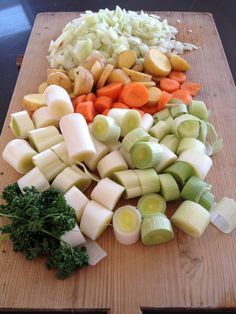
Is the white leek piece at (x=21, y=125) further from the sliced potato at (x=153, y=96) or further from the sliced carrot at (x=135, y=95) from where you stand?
the sliced potato at (x=153, y=96)

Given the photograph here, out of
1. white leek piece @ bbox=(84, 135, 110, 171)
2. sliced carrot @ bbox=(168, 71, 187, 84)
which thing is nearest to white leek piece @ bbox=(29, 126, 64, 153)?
white leek piece @ bbox=(84, 135, 110, 171)

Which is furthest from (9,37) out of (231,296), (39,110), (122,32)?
(231,296)

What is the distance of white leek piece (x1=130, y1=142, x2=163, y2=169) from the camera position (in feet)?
4.18

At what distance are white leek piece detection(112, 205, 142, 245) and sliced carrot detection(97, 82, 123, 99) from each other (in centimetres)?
58

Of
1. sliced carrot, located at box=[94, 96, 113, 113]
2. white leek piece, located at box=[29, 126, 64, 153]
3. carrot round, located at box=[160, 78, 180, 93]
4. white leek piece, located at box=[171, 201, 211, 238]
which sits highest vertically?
white leek piece, located at box=[29, 126, 64, 153]

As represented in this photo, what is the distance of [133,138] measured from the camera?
1322 mm

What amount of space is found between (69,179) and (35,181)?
12 centimetres

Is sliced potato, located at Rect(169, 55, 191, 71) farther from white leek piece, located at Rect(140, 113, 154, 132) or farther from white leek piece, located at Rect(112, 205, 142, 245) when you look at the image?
white leek piece, located at Rect(112, 205, 142, 245)

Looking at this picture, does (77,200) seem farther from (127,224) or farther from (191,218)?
(191,218)

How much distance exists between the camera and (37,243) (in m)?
1.11

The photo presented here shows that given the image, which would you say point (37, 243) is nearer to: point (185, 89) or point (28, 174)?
point (28, 174)

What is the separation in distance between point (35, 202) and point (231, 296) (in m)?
0.66

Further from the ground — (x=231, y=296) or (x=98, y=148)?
(x=98, y=148)

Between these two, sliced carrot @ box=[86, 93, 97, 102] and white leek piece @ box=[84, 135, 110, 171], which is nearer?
white leek piece @ box=[84, 135, 110, 171]
